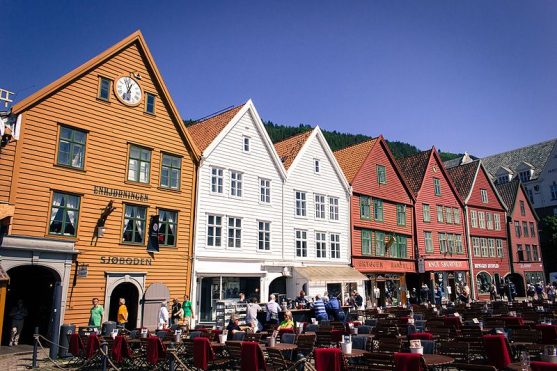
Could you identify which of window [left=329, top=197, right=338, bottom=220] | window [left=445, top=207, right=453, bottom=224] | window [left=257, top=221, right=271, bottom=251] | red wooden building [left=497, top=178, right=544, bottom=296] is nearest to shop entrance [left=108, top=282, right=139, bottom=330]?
window [left=257, top=221, right=271, bottom=251]

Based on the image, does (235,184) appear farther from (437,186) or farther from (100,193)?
(437,186)

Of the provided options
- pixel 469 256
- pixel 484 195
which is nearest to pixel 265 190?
pixel 469 256

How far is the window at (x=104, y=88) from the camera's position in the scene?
21.3 metres

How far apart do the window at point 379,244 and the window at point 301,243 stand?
767 cm

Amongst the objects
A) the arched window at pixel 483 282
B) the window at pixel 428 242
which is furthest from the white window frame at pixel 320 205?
the arched window at pixel 483 282

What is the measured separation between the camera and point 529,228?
51500mm

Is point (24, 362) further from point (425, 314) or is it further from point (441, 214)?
point (441, 214)

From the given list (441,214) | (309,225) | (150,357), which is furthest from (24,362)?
(441,214)

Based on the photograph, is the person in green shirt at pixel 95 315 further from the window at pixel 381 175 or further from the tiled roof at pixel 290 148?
the window at pixel 381 175

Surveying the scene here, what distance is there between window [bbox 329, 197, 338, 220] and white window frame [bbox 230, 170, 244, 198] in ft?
26.3

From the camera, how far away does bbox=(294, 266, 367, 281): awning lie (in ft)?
89.6

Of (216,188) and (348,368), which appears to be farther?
(216,188)

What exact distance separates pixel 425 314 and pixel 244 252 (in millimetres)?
10301

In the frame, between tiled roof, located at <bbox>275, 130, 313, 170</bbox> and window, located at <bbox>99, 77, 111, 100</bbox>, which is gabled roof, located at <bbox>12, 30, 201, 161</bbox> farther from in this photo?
tiled roof, located at <bbox>275, 130, 313, 170</bbox>
